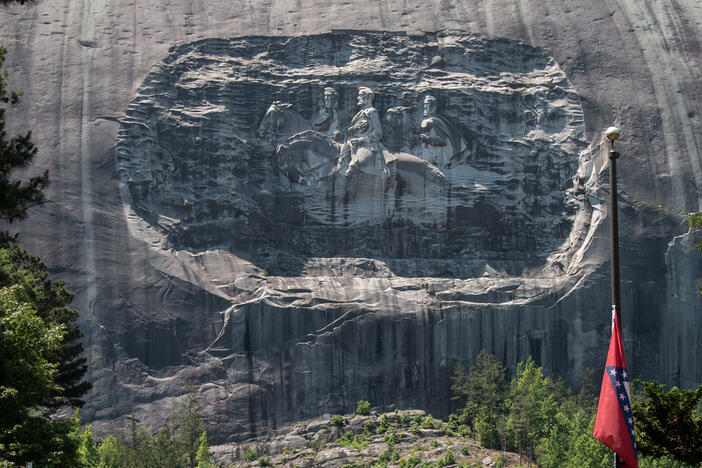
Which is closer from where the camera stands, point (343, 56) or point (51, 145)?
point (51, 145)

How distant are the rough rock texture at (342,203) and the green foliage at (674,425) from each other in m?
24.0

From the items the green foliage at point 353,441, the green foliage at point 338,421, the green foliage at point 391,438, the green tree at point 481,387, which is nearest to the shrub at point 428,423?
the green tree at point 481,387

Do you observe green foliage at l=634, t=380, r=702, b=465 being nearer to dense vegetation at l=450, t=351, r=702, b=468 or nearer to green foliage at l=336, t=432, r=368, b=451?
dense vegetation at l=450, t=351, r=702, b=468

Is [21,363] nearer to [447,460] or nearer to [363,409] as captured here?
[447,460]

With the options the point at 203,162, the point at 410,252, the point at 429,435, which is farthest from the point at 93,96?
the point at 429,435

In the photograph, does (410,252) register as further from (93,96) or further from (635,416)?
(635,416)

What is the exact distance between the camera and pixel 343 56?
41219 mm

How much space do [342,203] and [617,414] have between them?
27.3 metres

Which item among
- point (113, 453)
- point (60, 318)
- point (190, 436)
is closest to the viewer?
point (60, 318)

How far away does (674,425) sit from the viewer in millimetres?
12266

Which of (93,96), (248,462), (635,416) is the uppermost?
(93,96)

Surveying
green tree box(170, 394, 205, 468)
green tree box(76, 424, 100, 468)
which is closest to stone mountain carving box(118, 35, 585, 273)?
green tree box(170, 394, 205, 468)

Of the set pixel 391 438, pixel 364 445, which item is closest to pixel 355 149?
pixel 391 438

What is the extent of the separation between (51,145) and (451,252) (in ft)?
58.2
